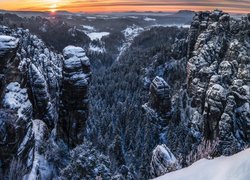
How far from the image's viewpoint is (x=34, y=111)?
180 feet

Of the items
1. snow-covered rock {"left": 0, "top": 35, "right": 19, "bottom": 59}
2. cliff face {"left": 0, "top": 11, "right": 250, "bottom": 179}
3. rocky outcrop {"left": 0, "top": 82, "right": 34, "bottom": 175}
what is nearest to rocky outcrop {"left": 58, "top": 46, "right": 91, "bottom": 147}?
cliff face {"left": 0, "top": 11, "right": 250, "bottom": 179}

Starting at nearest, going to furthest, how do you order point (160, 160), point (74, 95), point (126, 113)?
point (160, 160), point (74, 95), point (126, 113)

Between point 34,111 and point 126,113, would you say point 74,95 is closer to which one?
point 34,111

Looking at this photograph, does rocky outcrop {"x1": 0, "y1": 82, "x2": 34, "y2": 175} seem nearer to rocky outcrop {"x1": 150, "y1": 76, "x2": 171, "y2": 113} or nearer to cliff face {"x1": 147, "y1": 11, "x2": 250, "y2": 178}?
cliff face {"x1": 147, "y1": 11, "x2": 250, "y2": 178}

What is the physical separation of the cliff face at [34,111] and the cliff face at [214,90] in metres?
17.6

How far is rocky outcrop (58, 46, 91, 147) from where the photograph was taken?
50.1 metres

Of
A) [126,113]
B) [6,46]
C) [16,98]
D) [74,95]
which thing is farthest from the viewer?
[126,113]

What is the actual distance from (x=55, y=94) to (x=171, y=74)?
248 ft

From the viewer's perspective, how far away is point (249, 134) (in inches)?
2271

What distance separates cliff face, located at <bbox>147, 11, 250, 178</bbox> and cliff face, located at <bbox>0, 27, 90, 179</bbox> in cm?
1761

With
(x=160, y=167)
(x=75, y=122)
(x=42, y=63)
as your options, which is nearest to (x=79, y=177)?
(x=160, y=167)

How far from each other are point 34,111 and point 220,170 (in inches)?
1675

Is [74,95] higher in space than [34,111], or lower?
higher

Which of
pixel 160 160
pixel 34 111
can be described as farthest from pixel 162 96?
pixel 160 160
